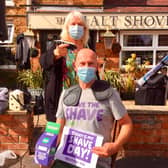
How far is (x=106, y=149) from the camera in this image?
75.4 inches

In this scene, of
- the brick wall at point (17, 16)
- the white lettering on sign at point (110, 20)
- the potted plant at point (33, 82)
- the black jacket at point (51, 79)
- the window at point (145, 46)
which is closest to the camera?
the black jacket at point (51, 79)

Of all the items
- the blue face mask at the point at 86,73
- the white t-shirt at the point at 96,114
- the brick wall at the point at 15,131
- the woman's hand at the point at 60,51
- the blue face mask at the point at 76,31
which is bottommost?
the brick wall at the point at 15,131

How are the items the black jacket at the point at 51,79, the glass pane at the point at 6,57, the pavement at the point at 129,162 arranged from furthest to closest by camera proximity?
the glass pane at the point at 6,57, the pavement at the point at 129,162, the black jacket at the point at 51,79

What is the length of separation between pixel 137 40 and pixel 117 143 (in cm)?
757

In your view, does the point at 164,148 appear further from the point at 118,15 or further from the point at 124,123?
the point at 118,15

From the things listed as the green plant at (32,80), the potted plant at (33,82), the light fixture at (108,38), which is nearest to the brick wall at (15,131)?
the potted plant at (33,82)

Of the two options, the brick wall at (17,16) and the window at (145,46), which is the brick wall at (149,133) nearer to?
the window at (145,46)

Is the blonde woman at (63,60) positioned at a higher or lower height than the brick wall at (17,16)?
lower

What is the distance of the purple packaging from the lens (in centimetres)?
191

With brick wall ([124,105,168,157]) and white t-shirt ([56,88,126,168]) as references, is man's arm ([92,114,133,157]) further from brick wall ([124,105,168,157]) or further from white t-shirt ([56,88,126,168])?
brick wall ([124,105,168,157])

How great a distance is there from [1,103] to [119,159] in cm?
152

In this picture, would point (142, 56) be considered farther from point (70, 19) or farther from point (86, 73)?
point (86, 73)

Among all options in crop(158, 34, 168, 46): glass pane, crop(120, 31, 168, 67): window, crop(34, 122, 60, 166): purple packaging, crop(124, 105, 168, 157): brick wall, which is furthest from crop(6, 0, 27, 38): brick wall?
crop(34, 122, 60, 166): purple packaging

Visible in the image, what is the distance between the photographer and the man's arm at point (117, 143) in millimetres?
1920
